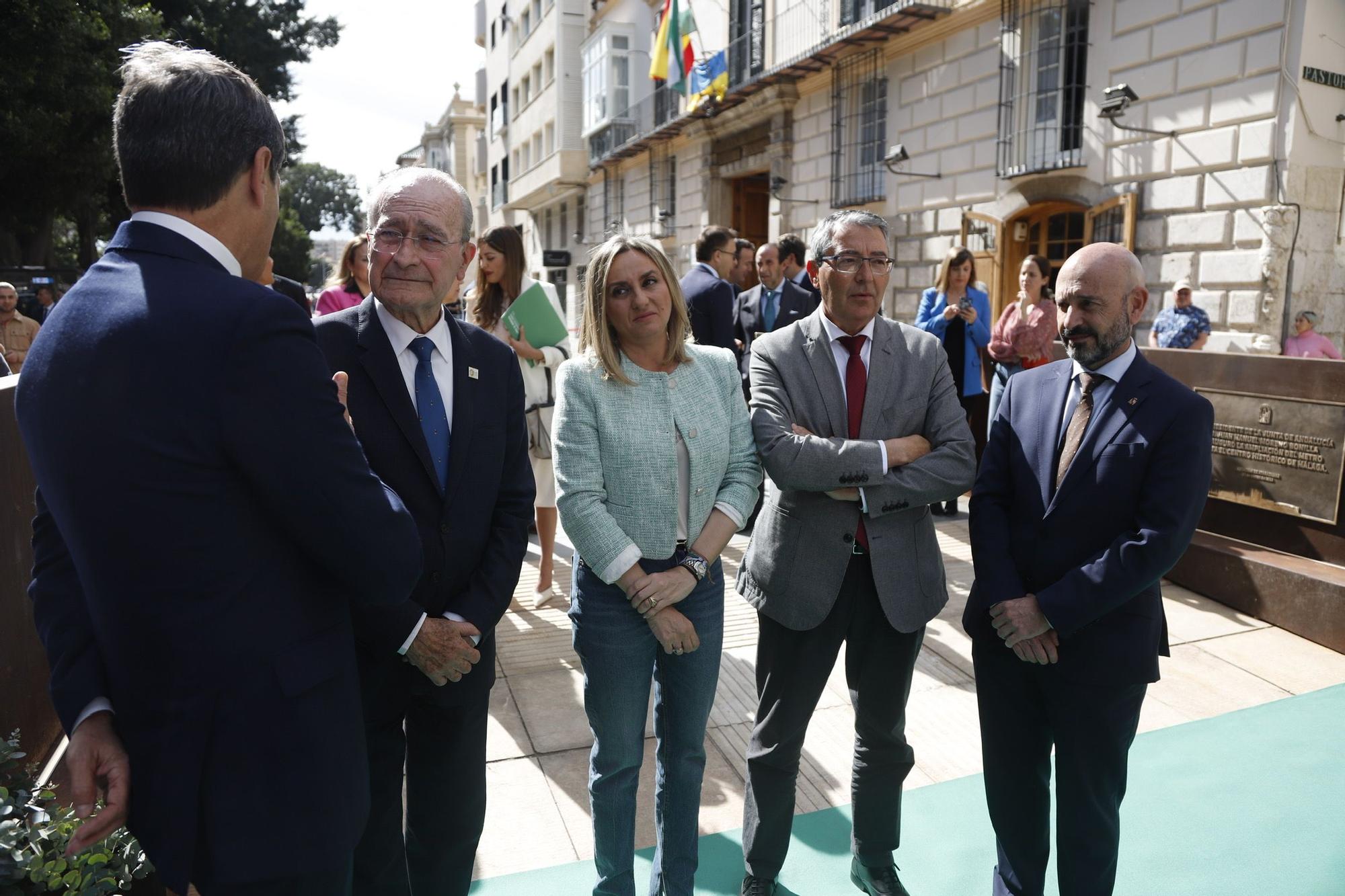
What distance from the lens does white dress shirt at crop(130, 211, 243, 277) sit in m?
1.42

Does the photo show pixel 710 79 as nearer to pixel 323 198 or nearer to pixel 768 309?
pixel 768 309

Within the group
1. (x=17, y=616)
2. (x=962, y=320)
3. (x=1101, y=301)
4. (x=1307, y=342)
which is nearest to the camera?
(x=1101, y=301)

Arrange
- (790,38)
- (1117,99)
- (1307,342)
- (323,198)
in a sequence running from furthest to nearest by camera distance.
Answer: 1. (323,198)
2. (790,38)
3. (1117,99)
4. (1307,342)

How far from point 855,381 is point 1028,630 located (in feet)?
2.95

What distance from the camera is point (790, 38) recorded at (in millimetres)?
16844

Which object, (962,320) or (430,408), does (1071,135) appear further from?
(430,408)

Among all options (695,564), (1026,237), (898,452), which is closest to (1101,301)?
(898,452)

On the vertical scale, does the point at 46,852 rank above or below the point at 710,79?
below

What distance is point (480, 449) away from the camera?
2.21m

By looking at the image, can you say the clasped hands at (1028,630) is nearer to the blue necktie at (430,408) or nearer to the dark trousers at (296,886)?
the blue necktie at (430,408)

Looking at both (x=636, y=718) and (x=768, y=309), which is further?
(x=768, y=309)

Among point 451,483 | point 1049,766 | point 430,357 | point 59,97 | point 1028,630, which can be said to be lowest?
point 1049,766

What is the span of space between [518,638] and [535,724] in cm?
101

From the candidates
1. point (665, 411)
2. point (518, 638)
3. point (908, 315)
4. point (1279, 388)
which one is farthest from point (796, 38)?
point (665, 411)
